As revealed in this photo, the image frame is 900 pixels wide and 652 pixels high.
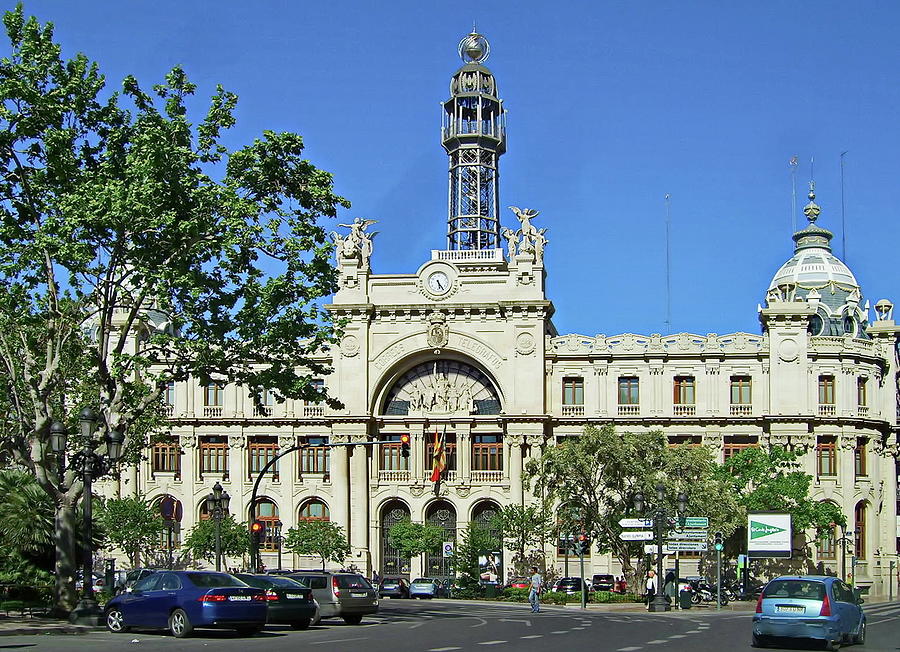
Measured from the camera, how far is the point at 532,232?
85.8 m

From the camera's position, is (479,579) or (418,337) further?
(418,337)

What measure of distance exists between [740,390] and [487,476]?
57.3 ft

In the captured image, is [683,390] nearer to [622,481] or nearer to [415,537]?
[622,481]

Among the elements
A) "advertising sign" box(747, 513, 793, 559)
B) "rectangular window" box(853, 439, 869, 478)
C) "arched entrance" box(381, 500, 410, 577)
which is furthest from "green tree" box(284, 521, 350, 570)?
"rectangular window" box(853, 439, 869, 478)

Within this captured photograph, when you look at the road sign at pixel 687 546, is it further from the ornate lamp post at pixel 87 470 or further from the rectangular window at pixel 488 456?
the ornate lamp post at pixel 87 470

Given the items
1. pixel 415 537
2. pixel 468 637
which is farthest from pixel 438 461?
pixel 468 637

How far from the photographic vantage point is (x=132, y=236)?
37.6 metres

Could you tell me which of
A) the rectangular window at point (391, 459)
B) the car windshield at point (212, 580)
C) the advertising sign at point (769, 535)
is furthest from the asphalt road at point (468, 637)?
the rectangular window at point (391, 459)

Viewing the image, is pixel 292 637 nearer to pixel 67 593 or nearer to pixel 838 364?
pixel 67 593

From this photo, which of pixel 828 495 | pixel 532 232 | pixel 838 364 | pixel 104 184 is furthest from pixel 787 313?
pixel 104 184

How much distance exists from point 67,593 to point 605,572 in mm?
50651

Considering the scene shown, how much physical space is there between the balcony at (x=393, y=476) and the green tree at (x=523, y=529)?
22.8 ft

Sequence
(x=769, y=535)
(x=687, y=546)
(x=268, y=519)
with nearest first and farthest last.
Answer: (x=687, y=546)
(x=769, y=535)
(x=268, y=519)

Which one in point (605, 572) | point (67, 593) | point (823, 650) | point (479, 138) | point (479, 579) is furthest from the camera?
point (479, 138)
